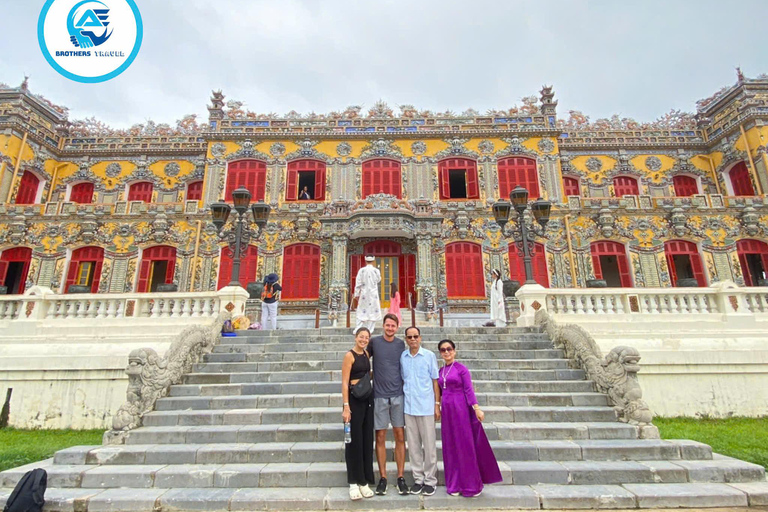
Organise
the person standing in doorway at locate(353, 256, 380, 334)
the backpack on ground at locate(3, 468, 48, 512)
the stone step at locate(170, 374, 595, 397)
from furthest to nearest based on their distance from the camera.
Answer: the person standing in doorway at locate(353, 256, 380, 334) < the stone step at locate(170, 374, 595, 397) < the backpack on ground at locate(3, 468, 48, 512)

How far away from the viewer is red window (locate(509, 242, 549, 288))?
16.1 metres

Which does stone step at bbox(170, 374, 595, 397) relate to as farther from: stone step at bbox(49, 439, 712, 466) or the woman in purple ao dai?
the woman in purple ao dai

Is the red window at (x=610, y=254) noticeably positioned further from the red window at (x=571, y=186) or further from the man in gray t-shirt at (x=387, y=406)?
the man in gray t-shirt at (x=387, y=406)

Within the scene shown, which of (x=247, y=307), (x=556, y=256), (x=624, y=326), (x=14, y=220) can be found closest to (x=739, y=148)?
(x=556, y=256)

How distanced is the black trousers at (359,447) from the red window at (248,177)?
14729 millimetres

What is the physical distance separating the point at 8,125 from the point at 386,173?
51.2 feet

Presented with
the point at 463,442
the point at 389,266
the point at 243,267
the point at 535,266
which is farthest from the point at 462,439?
the point at 243,267

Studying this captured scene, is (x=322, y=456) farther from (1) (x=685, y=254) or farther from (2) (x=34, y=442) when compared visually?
(1) (x=685, y=254)

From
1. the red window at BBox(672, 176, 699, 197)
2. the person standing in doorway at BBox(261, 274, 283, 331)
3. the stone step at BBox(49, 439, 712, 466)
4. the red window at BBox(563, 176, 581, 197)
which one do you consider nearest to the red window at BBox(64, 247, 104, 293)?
the person standing in doorway at BBox(261, 274, 283, 331)

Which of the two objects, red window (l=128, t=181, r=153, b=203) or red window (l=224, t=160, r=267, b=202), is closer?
red window (l=224, t=160, r=267, b=202)

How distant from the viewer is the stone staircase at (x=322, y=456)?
3.97m

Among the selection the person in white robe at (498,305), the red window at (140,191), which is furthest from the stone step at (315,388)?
the red window at (140,191)

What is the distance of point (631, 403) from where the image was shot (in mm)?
5488

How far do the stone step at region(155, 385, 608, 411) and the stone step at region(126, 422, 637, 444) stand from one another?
615 mm
